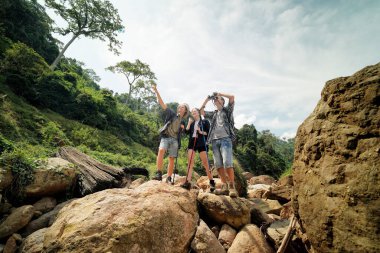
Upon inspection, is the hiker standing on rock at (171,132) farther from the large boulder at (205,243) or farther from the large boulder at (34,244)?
the large boulder at (34,244)

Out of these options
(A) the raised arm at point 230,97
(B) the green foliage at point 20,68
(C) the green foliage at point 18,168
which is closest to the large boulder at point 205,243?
(A) the raised arm at point 230,97

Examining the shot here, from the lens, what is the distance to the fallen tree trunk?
18.1 feet

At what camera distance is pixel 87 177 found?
572 cm

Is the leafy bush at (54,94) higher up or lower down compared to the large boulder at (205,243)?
higher up

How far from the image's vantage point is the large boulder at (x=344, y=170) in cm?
232

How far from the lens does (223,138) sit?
15.6ft

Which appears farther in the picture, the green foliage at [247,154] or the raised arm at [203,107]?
the green foliage at [247,154]

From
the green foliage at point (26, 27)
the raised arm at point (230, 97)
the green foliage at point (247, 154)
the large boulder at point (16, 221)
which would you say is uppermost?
the green foliage at point (26, 27)

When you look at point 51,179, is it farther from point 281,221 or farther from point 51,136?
point 51,136

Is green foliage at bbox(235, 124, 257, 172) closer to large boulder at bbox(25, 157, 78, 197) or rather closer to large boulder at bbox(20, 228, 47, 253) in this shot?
large boulder at bbox(25, 157, 78, 197)

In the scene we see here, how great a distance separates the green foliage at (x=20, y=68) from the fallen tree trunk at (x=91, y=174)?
8603mm

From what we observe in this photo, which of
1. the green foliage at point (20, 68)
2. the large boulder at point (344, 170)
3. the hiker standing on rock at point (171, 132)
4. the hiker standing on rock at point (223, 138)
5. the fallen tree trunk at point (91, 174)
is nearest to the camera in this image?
the large boulder at point (344, 170)

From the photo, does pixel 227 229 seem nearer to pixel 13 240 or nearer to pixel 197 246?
pixel 197 246

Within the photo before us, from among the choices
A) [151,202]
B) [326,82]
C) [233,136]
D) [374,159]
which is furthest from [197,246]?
[326,82]
